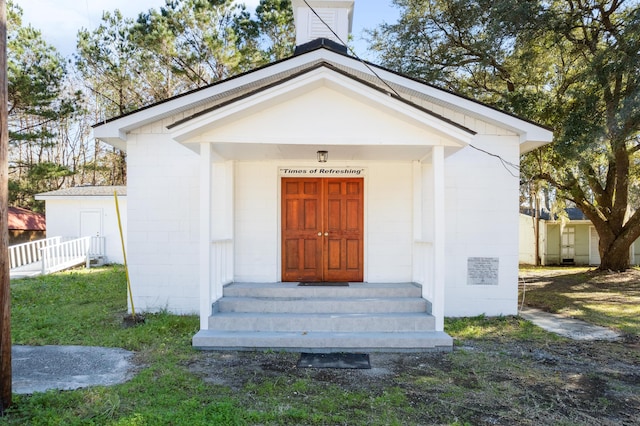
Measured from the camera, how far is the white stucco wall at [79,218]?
17.7 m

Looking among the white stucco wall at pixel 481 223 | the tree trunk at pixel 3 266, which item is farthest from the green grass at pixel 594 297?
the tree trunk at pixel 3 266

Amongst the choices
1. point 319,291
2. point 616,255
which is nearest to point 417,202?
point 319,291

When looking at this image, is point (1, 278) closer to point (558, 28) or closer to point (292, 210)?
point (292, 210)

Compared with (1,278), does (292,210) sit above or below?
above

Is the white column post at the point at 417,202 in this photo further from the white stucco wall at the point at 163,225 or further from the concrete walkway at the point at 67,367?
the white stucco wall at the point at 163,225

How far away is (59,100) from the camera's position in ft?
66.9

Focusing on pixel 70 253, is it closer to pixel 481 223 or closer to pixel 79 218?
pixel 79 218

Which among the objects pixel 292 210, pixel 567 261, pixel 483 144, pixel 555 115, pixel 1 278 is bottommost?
pixel 567 261

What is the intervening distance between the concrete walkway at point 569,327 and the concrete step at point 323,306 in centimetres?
252

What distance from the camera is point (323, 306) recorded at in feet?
22.9

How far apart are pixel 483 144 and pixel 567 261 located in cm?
1774

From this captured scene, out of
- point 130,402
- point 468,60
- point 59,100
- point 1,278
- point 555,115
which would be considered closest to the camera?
point 1,278

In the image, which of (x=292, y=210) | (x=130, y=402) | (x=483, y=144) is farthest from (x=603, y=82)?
(x=130, y=402)

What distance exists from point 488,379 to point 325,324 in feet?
7.98
